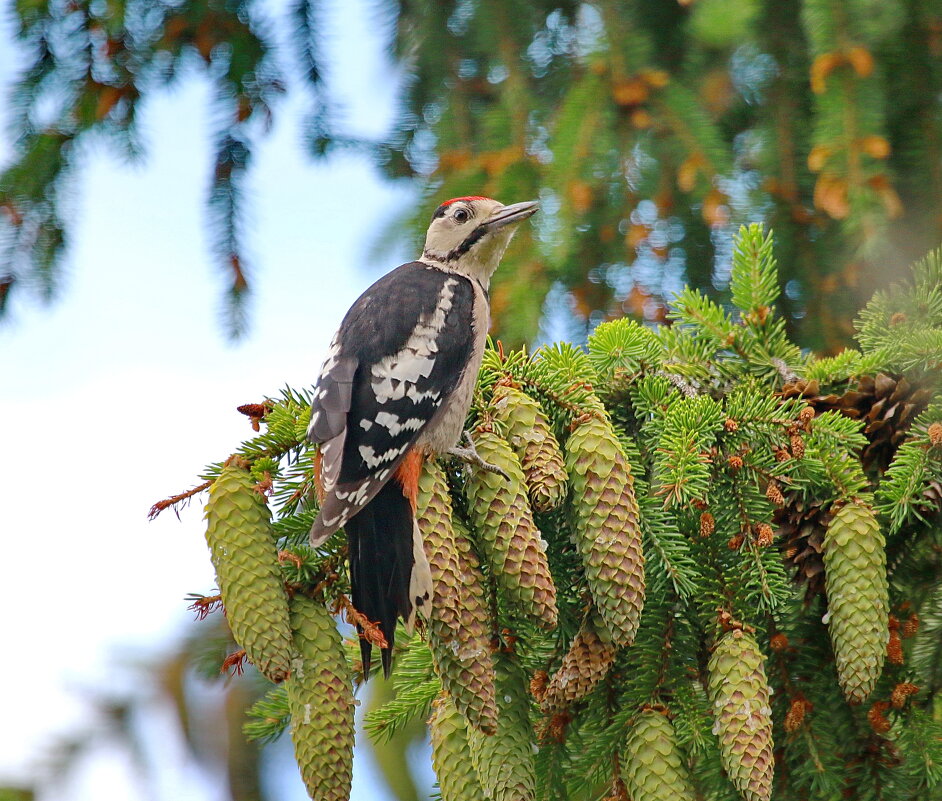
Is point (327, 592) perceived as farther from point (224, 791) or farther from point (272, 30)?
point (272, 30)

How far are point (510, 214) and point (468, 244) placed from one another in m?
0.20

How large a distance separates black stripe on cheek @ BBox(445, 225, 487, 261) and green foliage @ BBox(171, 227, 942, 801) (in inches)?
37.2

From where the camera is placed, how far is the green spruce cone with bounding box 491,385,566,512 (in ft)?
5.93

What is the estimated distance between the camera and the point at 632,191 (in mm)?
3184

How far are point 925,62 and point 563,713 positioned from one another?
2427 mm

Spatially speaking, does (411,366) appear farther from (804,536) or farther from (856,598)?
(856,598)

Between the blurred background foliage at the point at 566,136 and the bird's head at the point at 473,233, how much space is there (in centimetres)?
10

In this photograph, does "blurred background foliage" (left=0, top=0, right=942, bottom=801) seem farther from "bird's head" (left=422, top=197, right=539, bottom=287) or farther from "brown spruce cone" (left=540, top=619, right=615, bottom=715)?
"brown spruce cone" (left=540, top=619, right=615, bottom=715)

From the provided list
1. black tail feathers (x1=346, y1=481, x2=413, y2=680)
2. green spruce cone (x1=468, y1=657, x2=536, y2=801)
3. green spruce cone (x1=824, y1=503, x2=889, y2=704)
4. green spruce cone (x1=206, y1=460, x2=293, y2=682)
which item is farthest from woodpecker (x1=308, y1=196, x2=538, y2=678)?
green spruce cone (x1=824, y1=503, x2=889, y2=704)

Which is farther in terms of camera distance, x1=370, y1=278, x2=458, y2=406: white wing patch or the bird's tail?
x1=370, y1=278, x2=458, y2=406: white wing patch

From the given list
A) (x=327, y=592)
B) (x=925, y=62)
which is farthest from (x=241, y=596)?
(x=925, y=62)

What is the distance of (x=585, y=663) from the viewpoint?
175cm

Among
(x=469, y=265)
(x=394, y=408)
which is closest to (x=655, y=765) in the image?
(x=394, y=408)

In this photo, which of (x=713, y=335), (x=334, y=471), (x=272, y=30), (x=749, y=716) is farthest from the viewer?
(x=272, y=30)
